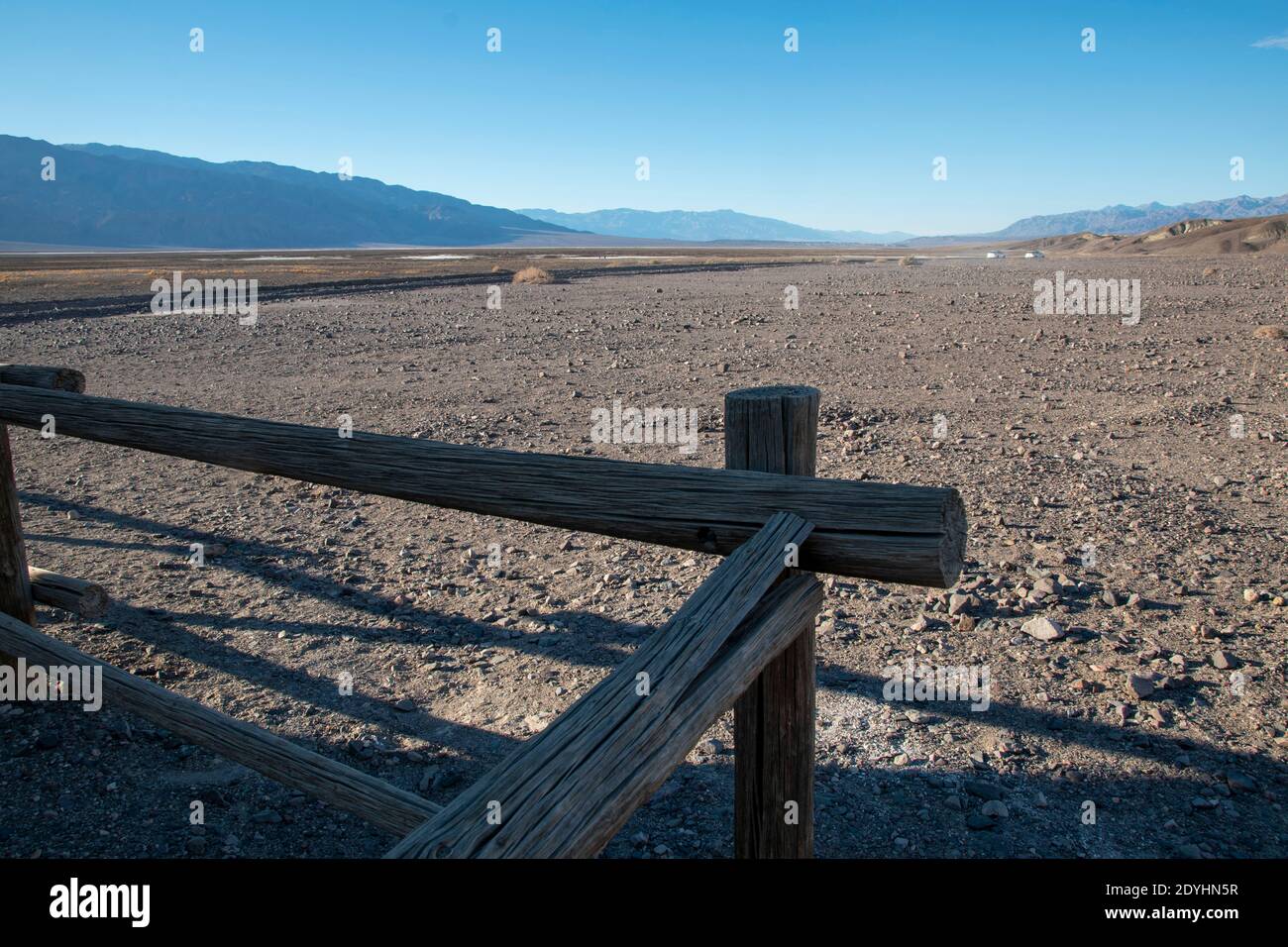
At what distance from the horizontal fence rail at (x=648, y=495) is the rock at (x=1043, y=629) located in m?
2.79

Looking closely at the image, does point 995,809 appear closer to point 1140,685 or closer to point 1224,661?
point 1140,685

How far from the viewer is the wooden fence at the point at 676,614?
138cm

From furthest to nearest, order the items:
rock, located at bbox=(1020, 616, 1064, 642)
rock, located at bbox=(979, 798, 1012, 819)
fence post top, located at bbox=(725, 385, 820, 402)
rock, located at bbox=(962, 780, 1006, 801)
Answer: rock, located at bbox=(1020, 616, 1064, 642) < rock, located at bbox=(962, 780, 1006, 801) < rock, located at bbox=(979, 798, 1012, 819) < fence post top, located at bbox=(725, 385, 820, 402)

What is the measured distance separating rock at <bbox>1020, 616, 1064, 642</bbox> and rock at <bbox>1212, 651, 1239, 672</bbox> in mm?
630

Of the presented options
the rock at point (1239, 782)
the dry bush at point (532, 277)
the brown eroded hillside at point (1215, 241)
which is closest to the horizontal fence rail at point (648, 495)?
the rock at point (1239, 782)

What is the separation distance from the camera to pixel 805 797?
221 centimetres

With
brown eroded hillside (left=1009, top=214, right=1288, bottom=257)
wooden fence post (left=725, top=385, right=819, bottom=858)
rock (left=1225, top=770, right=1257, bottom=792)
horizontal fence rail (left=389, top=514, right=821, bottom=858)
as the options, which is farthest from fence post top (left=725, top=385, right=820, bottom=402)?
brown eroded hillside (left=1009, top=214, right=1288, bottom=257)

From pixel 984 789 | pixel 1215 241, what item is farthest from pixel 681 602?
pixel 1215 241

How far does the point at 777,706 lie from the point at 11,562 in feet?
12.1

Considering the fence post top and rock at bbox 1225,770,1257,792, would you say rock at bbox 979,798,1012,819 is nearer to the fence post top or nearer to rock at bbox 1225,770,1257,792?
rock at bbox 1225,770,1257,792

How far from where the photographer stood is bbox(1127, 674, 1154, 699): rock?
3.91 metres

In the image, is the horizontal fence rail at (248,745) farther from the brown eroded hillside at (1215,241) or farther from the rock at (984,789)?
the brown eroded hillside at (1215,241)
